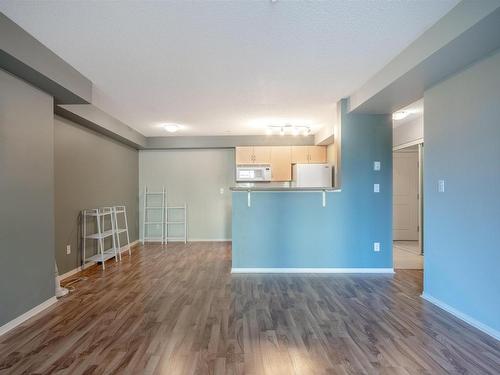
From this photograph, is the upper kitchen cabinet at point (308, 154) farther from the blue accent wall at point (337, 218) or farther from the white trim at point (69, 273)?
the white trim at point (69, 273)

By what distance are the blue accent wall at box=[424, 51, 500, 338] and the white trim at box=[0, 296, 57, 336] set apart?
3811 mm

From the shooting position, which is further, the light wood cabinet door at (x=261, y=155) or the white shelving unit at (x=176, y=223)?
the white shelving unit at (x=176, y=223)

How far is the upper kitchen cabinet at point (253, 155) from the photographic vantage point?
582 centimetres

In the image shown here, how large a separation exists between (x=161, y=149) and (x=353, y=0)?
5.21 m

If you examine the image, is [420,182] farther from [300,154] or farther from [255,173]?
[255,173]

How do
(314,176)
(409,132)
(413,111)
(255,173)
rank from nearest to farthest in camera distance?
1. (413,111)
2. (314,176)
3. (409,132)
4. (255,173)

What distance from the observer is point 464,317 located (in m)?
2.34

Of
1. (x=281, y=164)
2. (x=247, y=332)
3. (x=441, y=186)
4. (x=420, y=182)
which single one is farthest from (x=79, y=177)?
(x=420, y=182)

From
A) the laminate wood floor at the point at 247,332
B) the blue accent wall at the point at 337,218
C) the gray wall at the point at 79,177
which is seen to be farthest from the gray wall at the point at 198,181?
the laminate wood floor at the point at 247,332

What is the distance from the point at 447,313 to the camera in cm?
248

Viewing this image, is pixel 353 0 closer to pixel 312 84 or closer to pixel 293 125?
pixel 312 84

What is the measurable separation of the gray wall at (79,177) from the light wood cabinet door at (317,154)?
3874mm

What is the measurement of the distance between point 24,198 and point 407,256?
17.6 ft

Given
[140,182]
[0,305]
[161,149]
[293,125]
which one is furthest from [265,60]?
[140,182]
